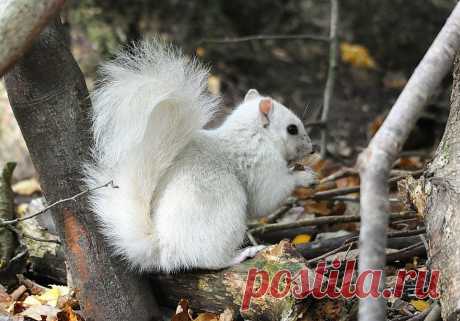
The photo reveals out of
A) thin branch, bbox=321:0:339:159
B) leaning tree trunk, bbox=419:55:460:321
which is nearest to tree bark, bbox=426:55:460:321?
leaning tree trunk, bbox=419:55:460:321

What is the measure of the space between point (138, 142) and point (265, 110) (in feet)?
2.63

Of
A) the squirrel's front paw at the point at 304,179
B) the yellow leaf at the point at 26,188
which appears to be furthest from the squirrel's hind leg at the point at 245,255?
the yellow leaf at the point at 26,188

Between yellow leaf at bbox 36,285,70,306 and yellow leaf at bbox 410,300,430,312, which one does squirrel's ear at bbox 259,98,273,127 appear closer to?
yellow leaf at bbox 410,300,430,312

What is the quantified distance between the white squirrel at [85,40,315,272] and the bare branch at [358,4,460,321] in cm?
94

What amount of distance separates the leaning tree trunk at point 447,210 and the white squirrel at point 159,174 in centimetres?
64

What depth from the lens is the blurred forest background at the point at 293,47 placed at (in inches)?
210

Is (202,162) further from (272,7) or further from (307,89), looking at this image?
(272,7)

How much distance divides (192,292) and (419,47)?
4.30 metres

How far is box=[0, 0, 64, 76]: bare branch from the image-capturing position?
1.79 meters

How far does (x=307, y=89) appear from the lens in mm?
5961

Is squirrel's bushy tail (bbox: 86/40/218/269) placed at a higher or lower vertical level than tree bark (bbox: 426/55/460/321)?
higher

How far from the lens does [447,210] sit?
202 cm

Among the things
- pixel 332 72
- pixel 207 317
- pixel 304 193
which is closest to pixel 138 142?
pixel 207 317

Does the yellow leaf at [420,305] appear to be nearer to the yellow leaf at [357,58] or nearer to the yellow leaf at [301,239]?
the yellow leaf at [301,239]
